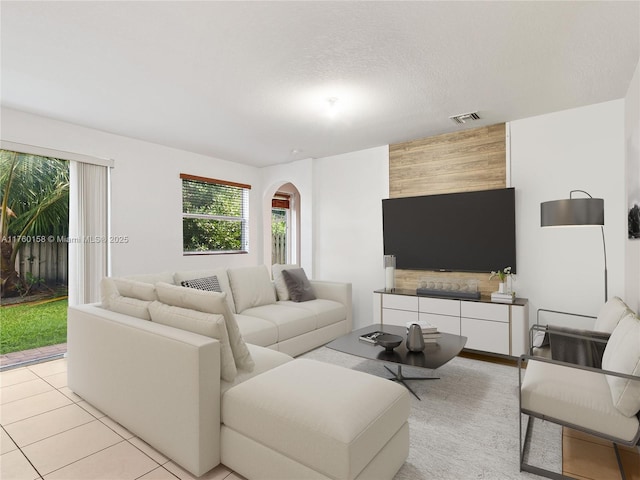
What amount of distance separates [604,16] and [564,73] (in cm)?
75

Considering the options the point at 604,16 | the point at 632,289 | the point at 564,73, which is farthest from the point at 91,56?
the point at 632,289

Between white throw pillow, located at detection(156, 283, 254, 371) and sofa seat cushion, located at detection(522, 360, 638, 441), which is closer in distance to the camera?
sofa seat cushion, located at detection(522, 360, 638, 441)

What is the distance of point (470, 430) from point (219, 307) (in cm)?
182

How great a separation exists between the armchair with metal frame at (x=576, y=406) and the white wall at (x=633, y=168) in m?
1.12

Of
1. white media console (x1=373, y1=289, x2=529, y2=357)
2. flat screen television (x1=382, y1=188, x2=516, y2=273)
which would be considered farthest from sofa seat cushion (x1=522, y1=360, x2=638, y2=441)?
flat screen television (x1=382, y1=188, x2=516, y2=273)

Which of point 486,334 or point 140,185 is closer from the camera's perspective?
point 486,334

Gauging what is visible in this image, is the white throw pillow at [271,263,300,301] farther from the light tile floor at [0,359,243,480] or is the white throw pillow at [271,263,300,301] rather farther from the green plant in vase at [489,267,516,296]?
the green plant in vase at [489,267,516,296]

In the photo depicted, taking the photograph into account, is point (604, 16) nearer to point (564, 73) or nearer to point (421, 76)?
point (564, 73)

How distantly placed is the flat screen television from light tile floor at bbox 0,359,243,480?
3.30 meters

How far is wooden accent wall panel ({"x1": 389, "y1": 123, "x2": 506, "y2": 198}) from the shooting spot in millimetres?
3930

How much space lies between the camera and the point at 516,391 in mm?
2830

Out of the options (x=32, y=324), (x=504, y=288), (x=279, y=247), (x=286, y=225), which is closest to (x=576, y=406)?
(x=504, y=288)

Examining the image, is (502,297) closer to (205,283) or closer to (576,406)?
(576,406)

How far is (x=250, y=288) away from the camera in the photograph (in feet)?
13.5
